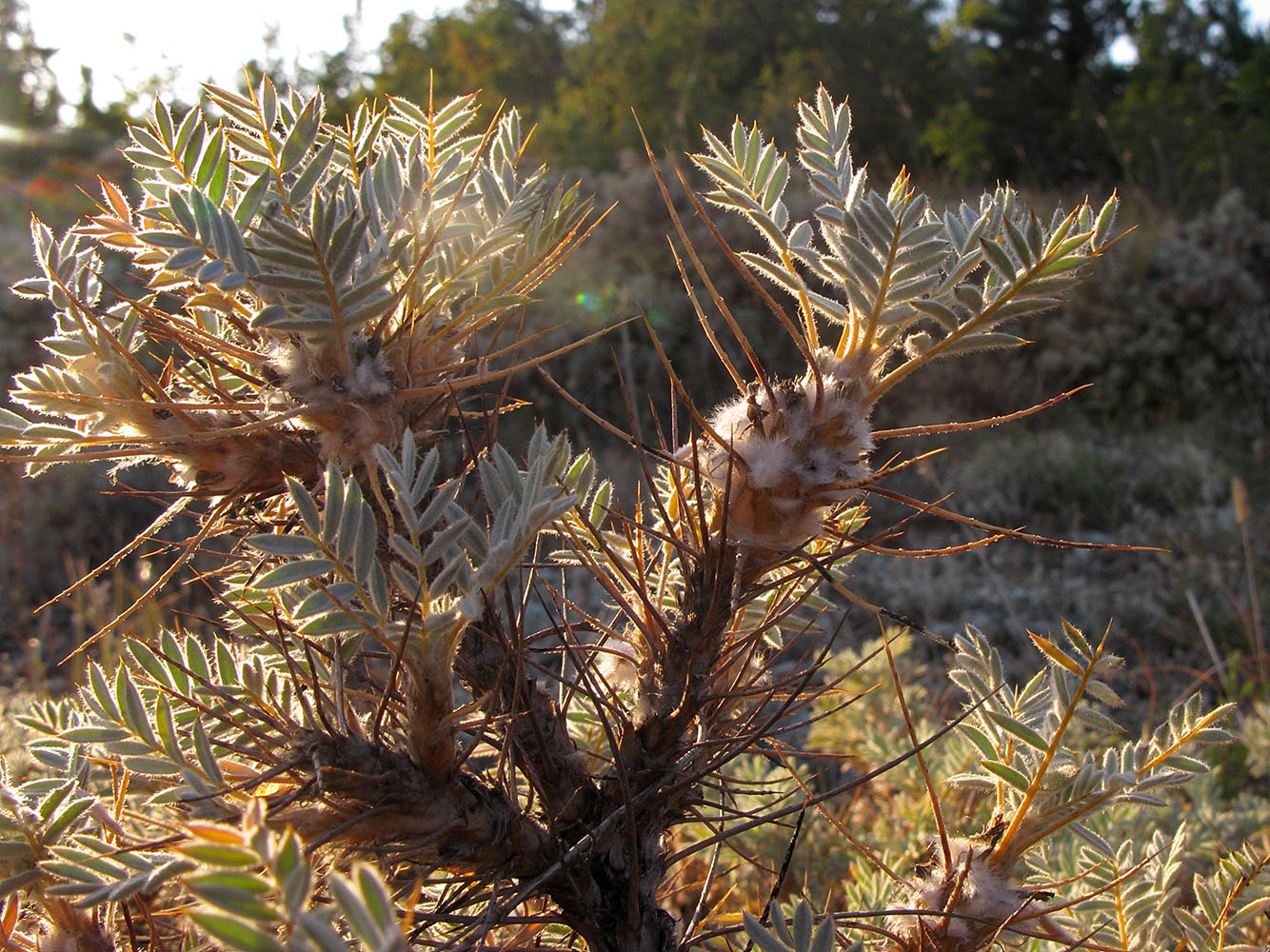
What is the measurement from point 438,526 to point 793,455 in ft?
0.76

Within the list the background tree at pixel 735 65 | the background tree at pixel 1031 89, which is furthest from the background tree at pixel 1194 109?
the background tree at pixel 735 65

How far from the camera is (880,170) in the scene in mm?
8516

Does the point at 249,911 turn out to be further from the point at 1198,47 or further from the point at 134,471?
the point at 1198,47

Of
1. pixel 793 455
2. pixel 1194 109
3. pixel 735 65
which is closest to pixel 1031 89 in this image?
pixel 1194 109

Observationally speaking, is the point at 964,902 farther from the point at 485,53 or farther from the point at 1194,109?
the point at 485,53

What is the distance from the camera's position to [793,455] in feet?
1.71

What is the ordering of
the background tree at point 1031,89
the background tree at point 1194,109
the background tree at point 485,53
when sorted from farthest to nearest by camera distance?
1. the background tree at point 485,53
2. the background tree at point 1031,89
3. the background tree at point 1194,109

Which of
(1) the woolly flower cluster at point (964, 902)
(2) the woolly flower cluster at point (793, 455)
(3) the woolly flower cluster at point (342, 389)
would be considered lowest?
(1) the woolly flower cluster at point (964, 902)

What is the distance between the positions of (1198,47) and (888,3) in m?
3.90

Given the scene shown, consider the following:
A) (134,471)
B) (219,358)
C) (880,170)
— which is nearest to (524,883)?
(219,358)

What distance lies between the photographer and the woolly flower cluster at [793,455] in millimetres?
521

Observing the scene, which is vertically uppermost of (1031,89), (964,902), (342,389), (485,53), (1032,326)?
(485,53)

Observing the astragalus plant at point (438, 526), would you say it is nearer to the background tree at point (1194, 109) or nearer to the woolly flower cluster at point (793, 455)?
the woolly flower cluster at point (793, 455)

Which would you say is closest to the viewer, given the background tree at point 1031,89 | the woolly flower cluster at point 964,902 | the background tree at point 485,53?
the woolly flower cluster at point 964,902
